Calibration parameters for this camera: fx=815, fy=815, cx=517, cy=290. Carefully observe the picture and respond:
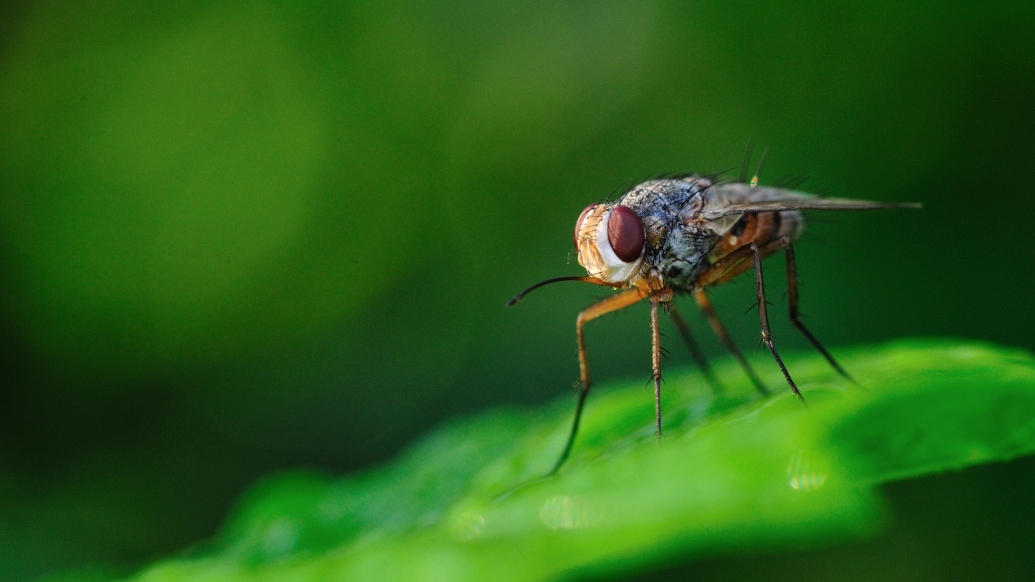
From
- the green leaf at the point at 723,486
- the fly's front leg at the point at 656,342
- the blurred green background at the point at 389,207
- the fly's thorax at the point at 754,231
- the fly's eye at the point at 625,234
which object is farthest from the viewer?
the blurred green background at the point at 389,207

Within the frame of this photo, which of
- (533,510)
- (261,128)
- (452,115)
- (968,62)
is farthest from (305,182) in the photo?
(533,510)

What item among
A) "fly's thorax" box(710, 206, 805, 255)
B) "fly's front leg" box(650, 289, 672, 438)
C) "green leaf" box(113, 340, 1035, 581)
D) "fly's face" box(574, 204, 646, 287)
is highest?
"fly's face" box(574, 204, 646, 287)

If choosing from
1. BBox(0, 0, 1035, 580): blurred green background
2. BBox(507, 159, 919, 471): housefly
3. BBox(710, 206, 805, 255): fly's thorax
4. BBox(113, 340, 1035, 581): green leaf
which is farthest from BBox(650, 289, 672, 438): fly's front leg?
BBox(0, 0, 1035, 580): blurred green background

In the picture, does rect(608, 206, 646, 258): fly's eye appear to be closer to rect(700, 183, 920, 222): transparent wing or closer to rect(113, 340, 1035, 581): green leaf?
rect(700, 183, 920, 222): transparent wing

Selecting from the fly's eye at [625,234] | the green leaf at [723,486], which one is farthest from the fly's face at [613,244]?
the green leaf at [723,486]

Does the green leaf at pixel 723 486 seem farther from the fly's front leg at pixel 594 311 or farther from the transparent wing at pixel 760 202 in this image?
the transparent wing at pixel 760 202

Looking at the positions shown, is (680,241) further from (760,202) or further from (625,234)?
(760,202)
